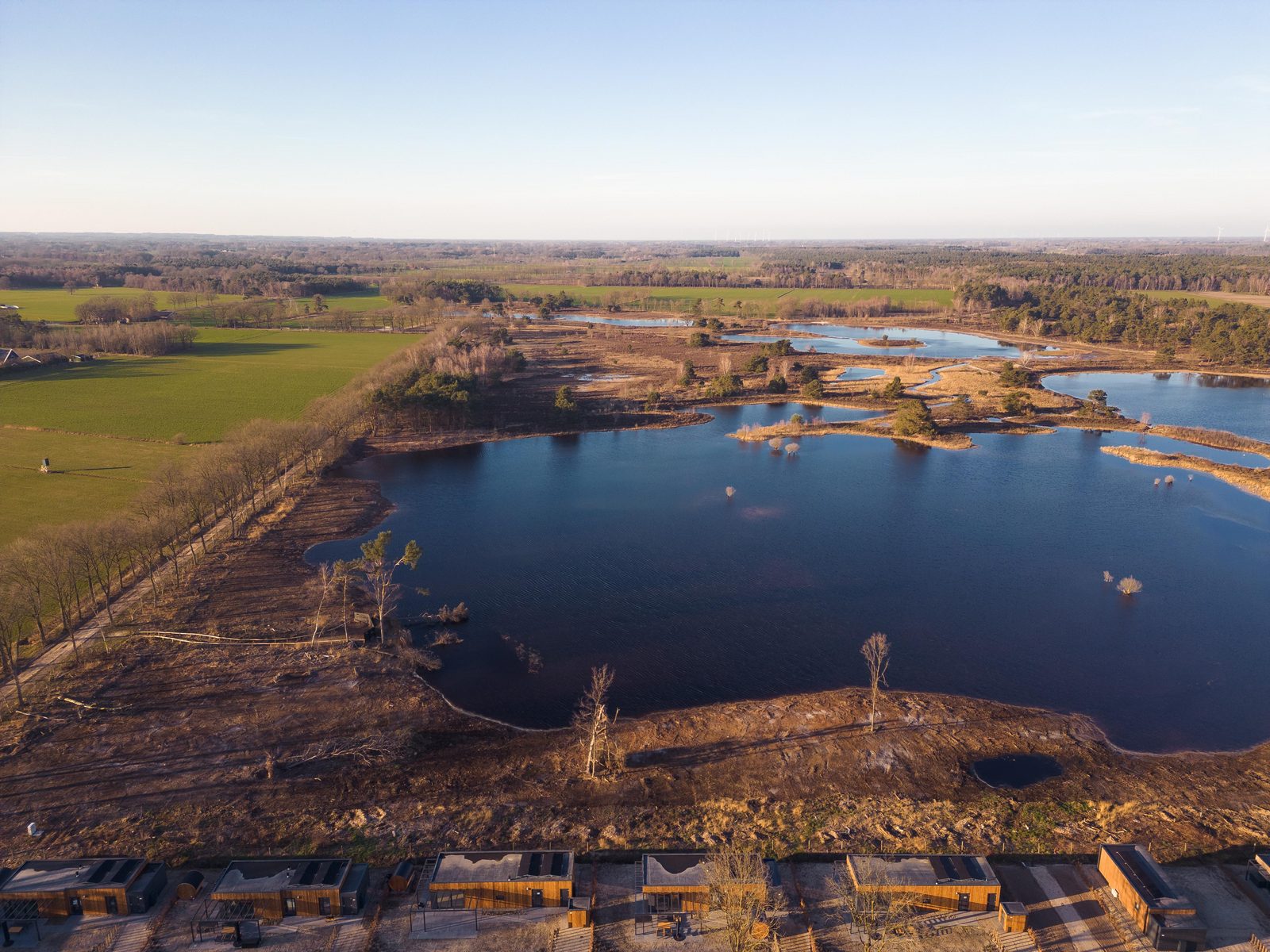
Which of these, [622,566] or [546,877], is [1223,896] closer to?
[546,877]

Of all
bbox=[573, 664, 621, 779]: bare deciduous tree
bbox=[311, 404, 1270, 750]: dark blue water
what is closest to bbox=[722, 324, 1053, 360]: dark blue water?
bbox=[311, 404, 1270, 750]: dark blue water

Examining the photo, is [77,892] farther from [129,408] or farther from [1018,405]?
[1018,405]

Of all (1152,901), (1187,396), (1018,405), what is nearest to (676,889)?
(1152,901)

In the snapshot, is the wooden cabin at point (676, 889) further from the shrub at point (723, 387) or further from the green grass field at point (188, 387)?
the shrub at point (723, 387)

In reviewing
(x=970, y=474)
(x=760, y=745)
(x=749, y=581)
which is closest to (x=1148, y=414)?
(x=970, y=474)

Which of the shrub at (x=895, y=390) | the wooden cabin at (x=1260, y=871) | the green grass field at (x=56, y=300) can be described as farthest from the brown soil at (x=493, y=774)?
the green grass field at (x=56, y=300)

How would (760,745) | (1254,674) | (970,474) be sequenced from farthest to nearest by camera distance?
(970,474), (1254,674), (760,745)
